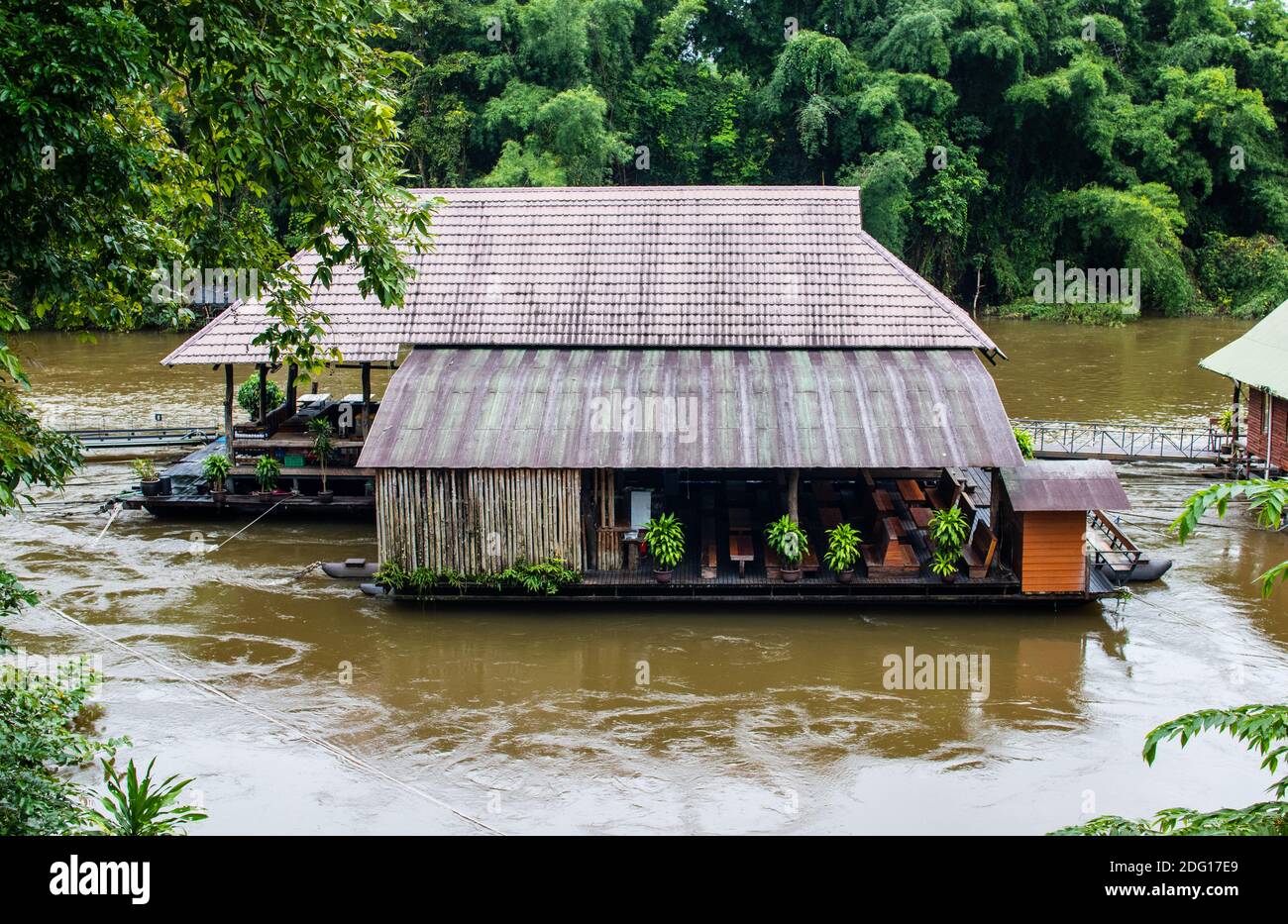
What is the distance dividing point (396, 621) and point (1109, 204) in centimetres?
3770

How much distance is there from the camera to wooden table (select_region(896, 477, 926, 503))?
21.3m

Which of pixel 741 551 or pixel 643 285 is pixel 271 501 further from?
pixel 741 551

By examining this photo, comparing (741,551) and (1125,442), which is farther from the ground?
(1125,442)

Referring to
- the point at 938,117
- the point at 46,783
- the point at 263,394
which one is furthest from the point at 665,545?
the point at 938,117

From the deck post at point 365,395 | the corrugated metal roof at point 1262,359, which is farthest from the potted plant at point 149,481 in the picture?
the corrugated metal roof at point 1262,359

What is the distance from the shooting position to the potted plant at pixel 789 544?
18891 millimetres

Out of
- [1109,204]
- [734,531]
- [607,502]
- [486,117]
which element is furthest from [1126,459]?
[486,117]

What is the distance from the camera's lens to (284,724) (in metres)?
15.5

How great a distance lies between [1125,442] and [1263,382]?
4849 millimetres

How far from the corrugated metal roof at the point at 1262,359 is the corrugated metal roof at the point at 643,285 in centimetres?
636

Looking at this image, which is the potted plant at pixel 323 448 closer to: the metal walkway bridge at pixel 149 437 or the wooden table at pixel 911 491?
the metal walkway bridge at pixel 149 437

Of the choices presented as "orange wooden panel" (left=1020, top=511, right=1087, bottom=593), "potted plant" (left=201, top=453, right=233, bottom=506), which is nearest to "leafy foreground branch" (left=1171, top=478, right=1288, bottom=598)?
"orange wooden panel" (left=1020, top=511, right=1087, bottom=593)

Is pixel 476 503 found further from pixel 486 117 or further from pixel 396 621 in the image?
pixel 486 117

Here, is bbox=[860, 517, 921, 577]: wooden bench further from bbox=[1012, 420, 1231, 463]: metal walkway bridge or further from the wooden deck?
the wooden deck
